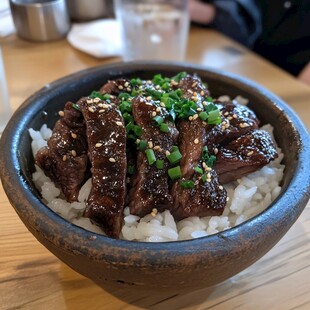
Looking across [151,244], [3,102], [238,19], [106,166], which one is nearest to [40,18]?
[3,102]

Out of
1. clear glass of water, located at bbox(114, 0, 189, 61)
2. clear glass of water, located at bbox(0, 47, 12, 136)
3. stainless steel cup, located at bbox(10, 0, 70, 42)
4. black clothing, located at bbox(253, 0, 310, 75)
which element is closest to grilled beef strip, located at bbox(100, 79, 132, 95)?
clear glass of water, located at bbox(0, 47, 12, 136)

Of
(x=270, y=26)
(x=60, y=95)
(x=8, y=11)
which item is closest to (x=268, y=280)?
(x=60, y=95)

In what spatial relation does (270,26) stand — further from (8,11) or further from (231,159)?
(231,159)

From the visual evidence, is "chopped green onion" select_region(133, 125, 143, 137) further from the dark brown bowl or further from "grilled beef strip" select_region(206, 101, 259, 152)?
the dark brown bowl

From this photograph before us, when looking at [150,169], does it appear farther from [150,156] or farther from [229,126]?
[229,126]

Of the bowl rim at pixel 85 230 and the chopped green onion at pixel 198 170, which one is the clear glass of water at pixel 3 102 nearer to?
the bowl rim at pixel 85 230

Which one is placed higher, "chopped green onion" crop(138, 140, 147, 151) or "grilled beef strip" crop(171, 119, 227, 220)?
"chopped green onion" crop(138, 140, 147, 151)
